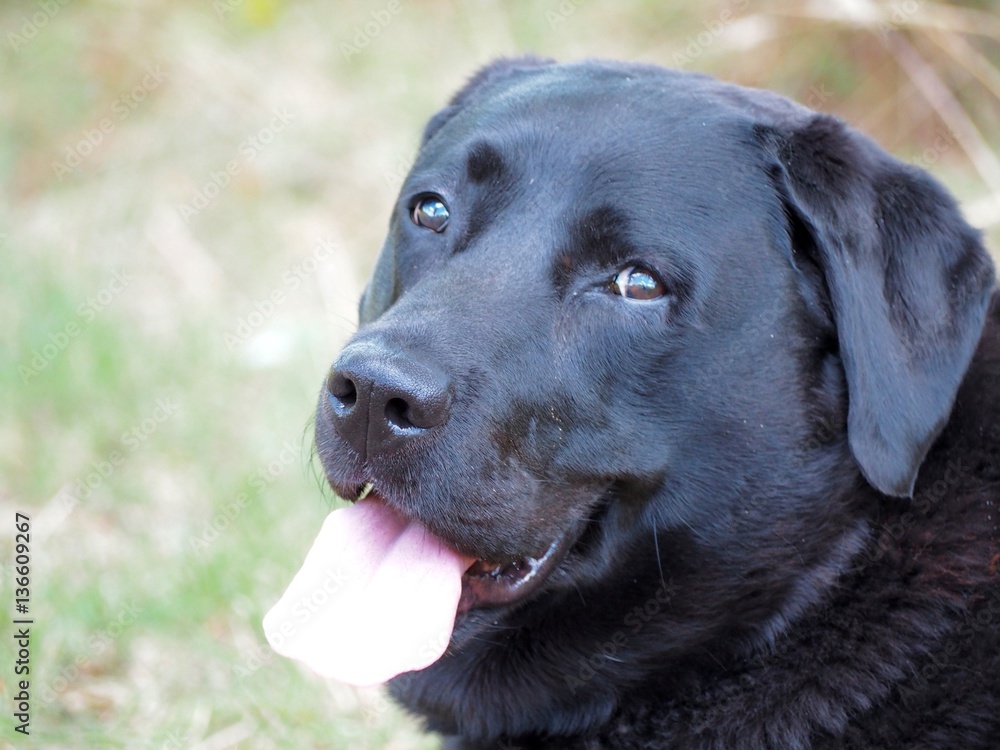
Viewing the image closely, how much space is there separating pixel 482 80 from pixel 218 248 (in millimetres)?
3740

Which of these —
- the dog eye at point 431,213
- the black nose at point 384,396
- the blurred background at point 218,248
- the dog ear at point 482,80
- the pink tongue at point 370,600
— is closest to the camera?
the black nose at point 384,396

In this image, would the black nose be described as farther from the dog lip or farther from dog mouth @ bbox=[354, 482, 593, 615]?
the dog lip

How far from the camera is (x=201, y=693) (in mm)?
Result: 3303

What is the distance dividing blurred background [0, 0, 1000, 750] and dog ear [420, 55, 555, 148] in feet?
3.31

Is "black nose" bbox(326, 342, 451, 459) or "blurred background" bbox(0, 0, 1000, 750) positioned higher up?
"black nose" bbox(326, 342, 451, 459)

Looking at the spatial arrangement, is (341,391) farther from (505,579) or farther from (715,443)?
(715,443)

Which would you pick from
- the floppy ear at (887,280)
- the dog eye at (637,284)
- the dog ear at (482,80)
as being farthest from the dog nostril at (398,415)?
the dog ear at (482,80)

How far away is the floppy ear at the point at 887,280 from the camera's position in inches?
85.6

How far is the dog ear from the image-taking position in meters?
2.88

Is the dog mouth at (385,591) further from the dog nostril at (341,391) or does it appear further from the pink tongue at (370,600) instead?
the dog nostril at (341,391)

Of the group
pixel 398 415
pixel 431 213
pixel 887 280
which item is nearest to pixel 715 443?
pixel 887 280

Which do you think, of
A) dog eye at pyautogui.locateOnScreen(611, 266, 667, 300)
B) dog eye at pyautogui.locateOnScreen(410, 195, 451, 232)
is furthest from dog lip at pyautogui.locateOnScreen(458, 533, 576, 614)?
dog eye at pyautogui.locateOnScreen(410, 195, 451, 232)

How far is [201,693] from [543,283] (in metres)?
1.88

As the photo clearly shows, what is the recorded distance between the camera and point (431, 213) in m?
2.52
